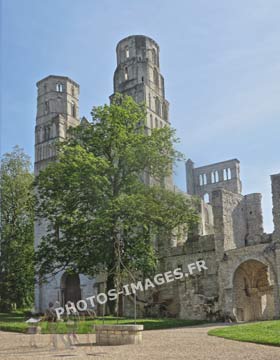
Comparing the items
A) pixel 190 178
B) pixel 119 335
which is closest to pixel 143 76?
pixel 190 178

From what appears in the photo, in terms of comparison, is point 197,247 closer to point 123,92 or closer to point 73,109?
point 123,92

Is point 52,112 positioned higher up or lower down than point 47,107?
lower down

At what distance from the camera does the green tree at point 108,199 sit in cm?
2517

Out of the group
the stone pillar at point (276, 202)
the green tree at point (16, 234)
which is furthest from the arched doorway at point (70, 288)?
the stone pillar at point (276, 202)

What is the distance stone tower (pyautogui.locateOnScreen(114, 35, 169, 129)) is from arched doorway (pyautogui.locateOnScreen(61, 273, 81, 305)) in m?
13.4

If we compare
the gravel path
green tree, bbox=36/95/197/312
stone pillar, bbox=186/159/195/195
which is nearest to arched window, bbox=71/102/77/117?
green tree, bbox=36/95/197/312

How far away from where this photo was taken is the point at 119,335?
1366cm

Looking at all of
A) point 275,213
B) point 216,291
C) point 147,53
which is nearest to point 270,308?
point 216,291

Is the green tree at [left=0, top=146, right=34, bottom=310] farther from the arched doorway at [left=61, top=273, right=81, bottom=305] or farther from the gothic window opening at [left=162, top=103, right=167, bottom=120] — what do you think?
the gothic window opening at [left=162, top=103, right=167, bottom=120]

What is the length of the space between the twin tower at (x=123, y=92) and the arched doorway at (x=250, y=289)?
16017 mm

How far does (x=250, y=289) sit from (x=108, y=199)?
31.1ft

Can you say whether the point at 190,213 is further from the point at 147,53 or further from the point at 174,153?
the point at 147,53

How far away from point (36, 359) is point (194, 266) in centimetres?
2066

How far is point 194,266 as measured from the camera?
1201 inches
